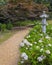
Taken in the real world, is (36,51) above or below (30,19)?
above

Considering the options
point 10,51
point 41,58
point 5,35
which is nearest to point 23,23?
point 5,35

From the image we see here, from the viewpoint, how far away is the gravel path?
8.71m

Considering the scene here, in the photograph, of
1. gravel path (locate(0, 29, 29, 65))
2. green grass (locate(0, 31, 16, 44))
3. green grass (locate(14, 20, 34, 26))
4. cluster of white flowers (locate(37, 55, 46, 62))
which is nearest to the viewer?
cluster of white flowers (locate(37, 55, 46, 62))

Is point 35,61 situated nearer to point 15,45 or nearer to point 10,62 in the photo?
point 10,62

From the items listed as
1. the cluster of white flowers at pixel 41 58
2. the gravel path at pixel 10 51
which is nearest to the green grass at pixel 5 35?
the gravel path at pixel 10 51

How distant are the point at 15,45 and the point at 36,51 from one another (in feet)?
8.70

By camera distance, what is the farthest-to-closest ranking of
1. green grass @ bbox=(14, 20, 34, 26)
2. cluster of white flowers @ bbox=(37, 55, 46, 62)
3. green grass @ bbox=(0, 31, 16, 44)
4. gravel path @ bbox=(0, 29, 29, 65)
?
green grass @ bbox=(14, 20, 34, 26), green grass @ bbox=(0, 31, 16, 44), gravel path @ bbox=(0, 29, 29, 65), cluster of white flowers @ bbox=(37, 55, 46, 62)

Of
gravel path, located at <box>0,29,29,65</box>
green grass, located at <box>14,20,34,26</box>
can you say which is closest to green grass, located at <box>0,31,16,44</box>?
gravel path, located at <box>0,29,29,65</box>

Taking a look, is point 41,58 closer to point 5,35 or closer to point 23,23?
point 5,35

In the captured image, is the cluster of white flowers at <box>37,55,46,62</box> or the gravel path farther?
the gravel path

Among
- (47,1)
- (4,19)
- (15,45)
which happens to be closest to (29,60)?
(15,45)

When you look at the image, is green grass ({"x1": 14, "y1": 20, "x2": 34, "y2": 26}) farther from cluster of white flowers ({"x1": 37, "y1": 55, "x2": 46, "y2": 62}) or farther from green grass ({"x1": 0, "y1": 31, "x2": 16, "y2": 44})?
cluster of white flowers ({"x1": 37, "y1": 55, "x2": 46, "y2": 62})

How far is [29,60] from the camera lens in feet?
26.2

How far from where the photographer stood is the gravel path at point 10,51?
28.6ft
